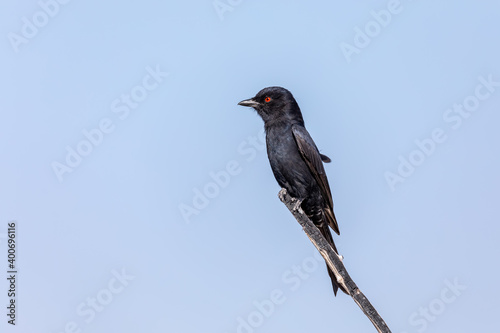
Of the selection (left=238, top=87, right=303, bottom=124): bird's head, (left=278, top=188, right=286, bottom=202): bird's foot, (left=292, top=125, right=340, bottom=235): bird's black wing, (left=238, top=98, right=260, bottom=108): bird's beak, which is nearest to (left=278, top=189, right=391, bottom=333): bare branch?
(left=278, top=188, right=286, bottom=202): bird's foot

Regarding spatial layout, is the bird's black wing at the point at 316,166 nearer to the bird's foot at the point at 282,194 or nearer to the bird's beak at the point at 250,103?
the bird's foot at the point at 282,194

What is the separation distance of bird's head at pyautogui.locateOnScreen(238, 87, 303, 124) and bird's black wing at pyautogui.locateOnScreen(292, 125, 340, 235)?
0.46m

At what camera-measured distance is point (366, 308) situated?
21.1 ft

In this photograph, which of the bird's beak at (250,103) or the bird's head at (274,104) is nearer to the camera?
the bird's head at (274,104)

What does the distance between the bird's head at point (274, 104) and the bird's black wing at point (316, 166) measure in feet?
1.51

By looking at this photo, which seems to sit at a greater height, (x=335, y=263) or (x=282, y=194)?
(x=282, y=194)

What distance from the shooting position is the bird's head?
8.88 metres

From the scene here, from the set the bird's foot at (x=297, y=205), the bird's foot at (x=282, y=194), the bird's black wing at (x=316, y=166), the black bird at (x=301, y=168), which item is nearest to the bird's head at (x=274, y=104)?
the black bird at (x=301, y=168)

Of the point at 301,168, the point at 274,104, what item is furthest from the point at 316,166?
the point at 274,104

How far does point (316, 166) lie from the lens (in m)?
8.37

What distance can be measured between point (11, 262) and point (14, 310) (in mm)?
736

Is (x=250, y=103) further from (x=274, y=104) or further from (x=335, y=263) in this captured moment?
(x=335, y=263)

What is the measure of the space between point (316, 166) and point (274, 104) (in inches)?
47.0

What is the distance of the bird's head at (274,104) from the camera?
888 centimetres
